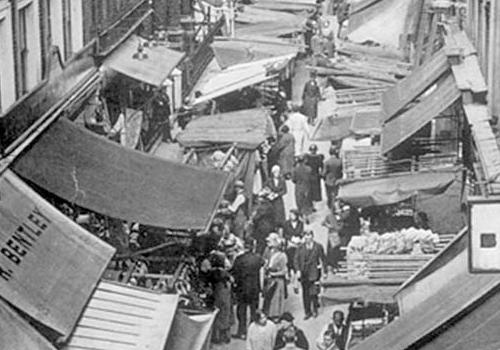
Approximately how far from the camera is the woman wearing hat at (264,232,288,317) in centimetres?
2239

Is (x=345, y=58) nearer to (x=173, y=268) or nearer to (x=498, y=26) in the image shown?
(x=498, y=26)

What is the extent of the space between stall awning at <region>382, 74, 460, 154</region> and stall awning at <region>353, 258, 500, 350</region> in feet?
29.1

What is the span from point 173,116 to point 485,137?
13489 mm

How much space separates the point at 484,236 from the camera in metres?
14.3

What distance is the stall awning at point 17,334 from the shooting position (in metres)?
16.0

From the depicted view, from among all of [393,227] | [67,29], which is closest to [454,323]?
[393,227]

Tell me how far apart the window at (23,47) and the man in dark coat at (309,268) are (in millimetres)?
4705

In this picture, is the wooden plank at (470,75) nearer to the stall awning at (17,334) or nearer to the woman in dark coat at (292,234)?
the woman in dark coat at (292,234)

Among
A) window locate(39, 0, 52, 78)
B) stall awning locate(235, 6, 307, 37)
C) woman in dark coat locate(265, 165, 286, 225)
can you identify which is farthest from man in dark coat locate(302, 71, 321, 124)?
window locate(39, 0, 52, 78)

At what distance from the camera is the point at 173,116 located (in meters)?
35.2

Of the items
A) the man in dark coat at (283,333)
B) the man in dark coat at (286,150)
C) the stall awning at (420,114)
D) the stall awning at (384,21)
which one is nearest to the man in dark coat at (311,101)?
the stall awning at (384,21)

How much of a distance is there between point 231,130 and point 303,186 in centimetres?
249

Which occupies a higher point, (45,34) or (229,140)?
(45,34)

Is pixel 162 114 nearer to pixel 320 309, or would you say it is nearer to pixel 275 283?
pixel 320 309
